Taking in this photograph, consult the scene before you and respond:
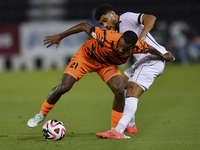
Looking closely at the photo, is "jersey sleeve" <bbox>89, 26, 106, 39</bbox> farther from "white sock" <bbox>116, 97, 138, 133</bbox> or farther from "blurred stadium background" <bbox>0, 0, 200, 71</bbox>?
"blurred stadium background" <bbox>0, 0, 200, 71</bbox>

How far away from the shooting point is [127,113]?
5266 mm

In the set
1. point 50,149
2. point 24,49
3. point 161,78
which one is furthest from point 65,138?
point 24,49

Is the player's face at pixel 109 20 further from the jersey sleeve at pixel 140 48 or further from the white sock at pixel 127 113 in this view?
the white sock at pixel 127 113

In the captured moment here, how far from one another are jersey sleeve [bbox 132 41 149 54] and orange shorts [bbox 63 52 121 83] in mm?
516

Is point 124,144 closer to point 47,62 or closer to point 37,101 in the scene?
point 37,101

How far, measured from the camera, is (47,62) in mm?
17766

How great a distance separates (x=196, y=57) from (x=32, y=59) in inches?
315

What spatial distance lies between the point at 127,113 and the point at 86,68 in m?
0.94

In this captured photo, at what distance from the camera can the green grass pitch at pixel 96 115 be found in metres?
4.64

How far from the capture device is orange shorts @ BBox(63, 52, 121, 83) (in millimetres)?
5500

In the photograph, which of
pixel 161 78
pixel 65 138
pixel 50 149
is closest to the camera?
pixel 50 149

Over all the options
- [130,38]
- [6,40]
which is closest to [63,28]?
[6,40]

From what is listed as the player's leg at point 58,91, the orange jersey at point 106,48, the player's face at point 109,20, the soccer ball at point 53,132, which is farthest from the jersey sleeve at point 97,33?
the soccer ball at point 53,132

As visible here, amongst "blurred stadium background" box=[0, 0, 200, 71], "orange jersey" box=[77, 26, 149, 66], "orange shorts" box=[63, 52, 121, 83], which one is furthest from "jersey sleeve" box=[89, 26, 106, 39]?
"blurred stadium background" box=[0, 0, 200, 71]
